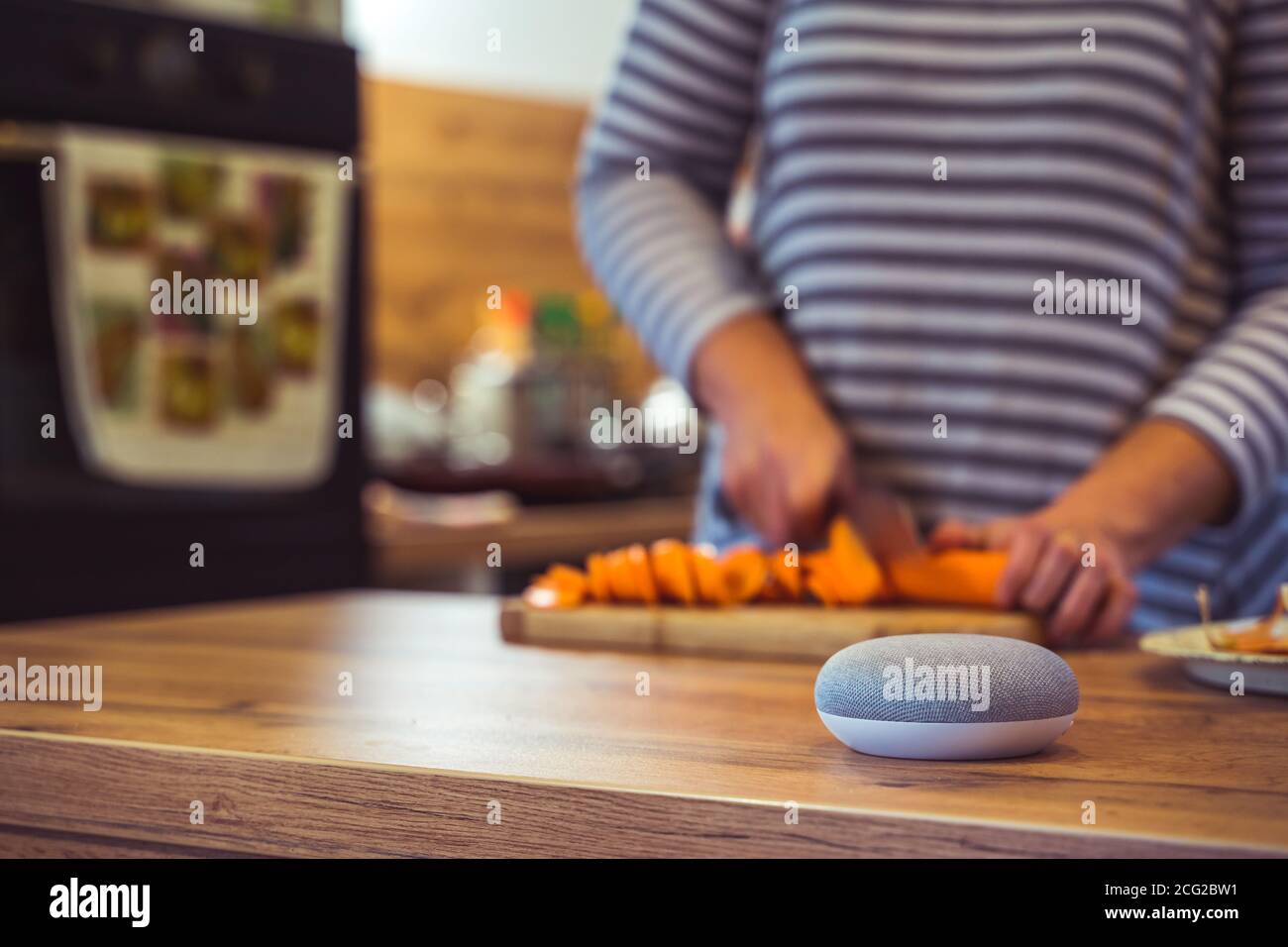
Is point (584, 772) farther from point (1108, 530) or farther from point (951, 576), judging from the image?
point (1108, 530)

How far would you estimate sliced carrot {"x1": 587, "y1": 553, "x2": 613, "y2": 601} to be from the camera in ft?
3.25

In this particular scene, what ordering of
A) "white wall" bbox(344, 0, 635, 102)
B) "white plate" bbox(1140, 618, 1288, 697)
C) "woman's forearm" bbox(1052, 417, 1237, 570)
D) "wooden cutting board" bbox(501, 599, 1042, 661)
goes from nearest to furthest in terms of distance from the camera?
"white plate" bbox(1140, 618, 1288, 697) < "wooden cutting board" bbox(501, 599, 1042, 661) < "woman's forearm" bbox(1052, 417, 1237, 570) < "white wall" bbox(344, 0, 635, 102)

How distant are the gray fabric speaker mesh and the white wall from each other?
258 cm

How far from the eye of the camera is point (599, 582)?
0.99 meters

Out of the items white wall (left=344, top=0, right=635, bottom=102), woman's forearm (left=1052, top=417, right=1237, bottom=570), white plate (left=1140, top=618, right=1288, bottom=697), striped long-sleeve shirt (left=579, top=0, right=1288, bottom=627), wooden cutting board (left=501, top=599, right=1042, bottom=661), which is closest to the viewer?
white plate (left=1140, top=618, right=1288, bottom=697)

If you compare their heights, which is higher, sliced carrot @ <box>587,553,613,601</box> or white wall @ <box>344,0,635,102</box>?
white wall @ <box>344,0,635,102</box>

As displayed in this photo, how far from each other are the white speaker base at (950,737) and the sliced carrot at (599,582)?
1.37 feet

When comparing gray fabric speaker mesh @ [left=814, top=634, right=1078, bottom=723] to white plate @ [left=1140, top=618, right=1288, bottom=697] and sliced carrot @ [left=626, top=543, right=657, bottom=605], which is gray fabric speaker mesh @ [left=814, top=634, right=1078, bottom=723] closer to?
white plate @ [left=1140, top=618, right=1288, bottom=697]

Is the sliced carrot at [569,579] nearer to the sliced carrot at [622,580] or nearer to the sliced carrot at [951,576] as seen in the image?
the sliced carrot at [622,580]

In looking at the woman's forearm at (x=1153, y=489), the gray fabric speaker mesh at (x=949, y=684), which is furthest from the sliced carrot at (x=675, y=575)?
the gray fabric speaker mesh at (x=949, y=684)

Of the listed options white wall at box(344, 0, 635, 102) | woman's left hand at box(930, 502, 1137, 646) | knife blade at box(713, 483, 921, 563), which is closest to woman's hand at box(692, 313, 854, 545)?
knife blade at box(713, 483, 921, 563)

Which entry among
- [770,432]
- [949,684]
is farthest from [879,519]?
[949,684]

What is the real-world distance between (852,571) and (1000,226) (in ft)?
1.18
